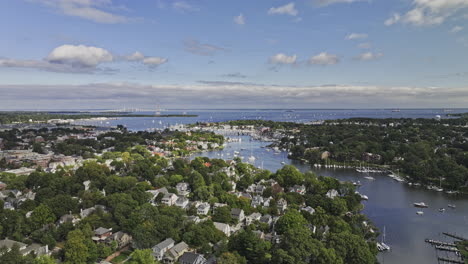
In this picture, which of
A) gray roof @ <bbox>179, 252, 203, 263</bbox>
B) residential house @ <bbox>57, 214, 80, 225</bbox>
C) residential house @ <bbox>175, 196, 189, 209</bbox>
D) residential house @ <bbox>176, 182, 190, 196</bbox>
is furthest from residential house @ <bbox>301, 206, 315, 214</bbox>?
residential house @ <bbox>57, 214, 80, 225</bbox>

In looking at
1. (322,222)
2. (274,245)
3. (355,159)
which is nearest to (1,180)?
(274,245)

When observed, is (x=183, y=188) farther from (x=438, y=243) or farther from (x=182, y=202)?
(x=438, y=243)

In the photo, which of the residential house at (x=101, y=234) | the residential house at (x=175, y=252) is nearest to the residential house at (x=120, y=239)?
the residential house at (x=101, y=234)

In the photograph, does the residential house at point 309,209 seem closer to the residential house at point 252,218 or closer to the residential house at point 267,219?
the residential house at point 267,219

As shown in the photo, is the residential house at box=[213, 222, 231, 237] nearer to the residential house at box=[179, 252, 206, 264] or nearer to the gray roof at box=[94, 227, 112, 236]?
the residential house at box=[179, 252, 206, 264]

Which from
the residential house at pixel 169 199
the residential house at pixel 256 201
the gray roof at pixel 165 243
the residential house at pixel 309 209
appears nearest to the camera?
the gray roof at pixel 165 243

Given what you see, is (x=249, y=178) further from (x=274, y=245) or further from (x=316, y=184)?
(x=274, y=245)
